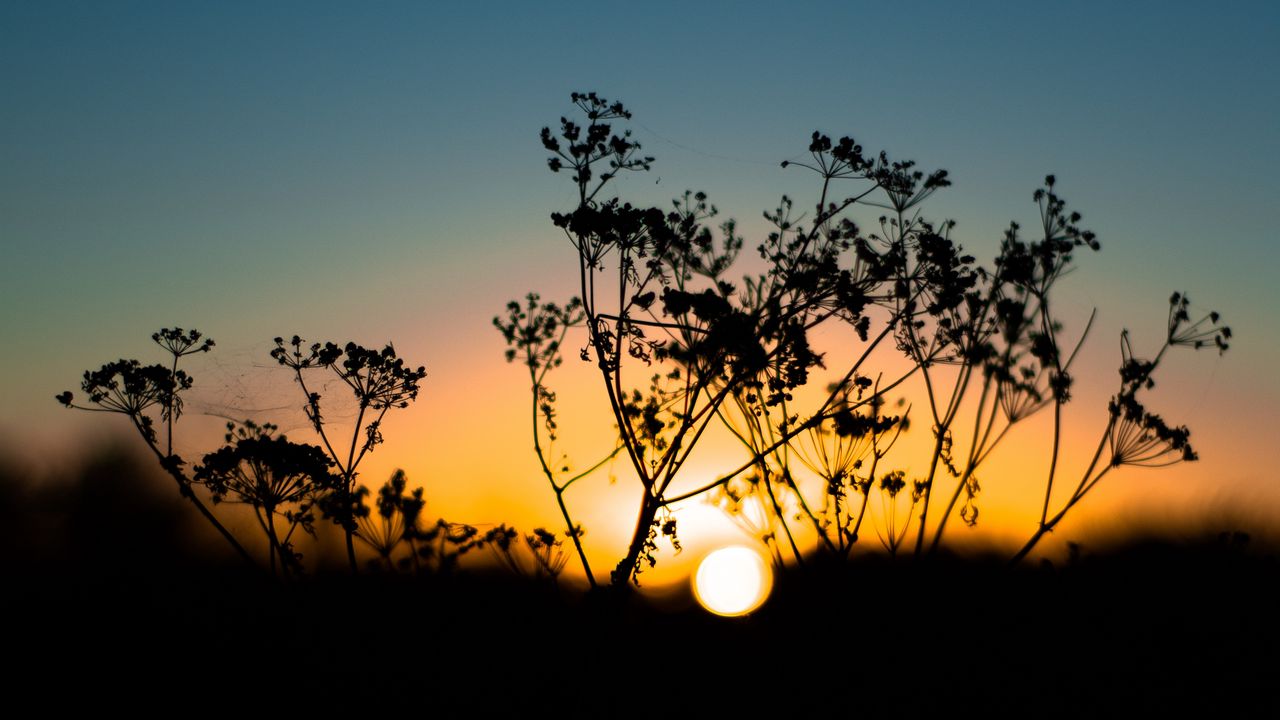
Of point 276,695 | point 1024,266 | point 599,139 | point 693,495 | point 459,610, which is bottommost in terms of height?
point 276,695

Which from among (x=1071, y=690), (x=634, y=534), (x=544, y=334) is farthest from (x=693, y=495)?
(x=1071, y=690)

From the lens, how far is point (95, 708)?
59.7ft

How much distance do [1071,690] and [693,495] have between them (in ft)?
34.3

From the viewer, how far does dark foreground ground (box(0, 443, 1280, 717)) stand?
14.1 m

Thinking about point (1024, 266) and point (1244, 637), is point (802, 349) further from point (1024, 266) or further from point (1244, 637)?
point (1244, 637)

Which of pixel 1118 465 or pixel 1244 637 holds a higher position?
pixel 1118 465

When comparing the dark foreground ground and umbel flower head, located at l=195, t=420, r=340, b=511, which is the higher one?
umbel flower head, located at l=195, t=420, r=340, b=511

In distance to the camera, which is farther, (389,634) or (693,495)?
(389,634)

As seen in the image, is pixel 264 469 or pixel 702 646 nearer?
pixel 264 469

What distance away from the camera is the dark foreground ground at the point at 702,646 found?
556 inches


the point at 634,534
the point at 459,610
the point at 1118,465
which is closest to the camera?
Result: the point at 634,534

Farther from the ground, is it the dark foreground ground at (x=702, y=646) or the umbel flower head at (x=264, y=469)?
the umbel flower head at (x=264, y=469)

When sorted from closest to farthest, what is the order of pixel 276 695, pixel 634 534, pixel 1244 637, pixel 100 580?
pixel 634 534 < pixel 276 695 < pixel 1244 637 < pixel 100 580

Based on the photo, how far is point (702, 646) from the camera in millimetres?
22266
